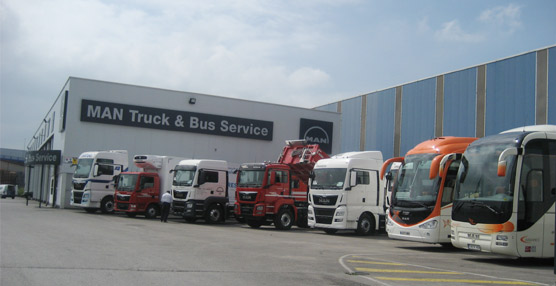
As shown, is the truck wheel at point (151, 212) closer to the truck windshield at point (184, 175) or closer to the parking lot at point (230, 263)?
the truck windshield at point (184, 175)

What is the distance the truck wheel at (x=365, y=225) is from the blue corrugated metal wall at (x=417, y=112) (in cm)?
1395

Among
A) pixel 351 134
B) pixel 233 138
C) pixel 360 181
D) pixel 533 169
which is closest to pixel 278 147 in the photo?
pixel 233 138

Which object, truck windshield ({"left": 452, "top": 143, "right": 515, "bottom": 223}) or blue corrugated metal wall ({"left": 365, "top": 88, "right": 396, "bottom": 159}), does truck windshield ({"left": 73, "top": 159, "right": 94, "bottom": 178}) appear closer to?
blue corrugated metal wall ({"left": 365, "top": 88, "right": 396, "bottom": 159})

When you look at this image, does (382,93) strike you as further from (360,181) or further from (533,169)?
(533,169)

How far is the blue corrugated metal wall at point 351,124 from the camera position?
40344 millimetres

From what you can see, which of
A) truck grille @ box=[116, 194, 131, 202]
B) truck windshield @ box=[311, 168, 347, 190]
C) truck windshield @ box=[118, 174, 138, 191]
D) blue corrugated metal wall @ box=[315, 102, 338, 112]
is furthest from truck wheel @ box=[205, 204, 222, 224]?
blue corrugated metal wall @ box=[315, 102, 338, 112]

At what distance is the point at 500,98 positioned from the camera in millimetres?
27719

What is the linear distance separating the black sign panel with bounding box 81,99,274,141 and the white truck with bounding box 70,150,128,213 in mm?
4897

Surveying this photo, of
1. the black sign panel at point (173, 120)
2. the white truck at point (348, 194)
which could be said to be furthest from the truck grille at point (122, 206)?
the white truck at point (348, 194)

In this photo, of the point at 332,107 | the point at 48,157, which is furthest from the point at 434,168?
the point at 332,107

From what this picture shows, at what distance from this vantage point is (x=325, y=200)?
1980 centimetres

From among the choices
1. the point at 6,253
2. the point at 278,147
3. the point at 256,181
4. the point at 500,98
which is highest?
the point at 500,98

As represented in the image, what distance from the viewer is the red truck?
842 inches

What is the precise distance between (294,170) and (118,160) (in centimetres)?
1082
